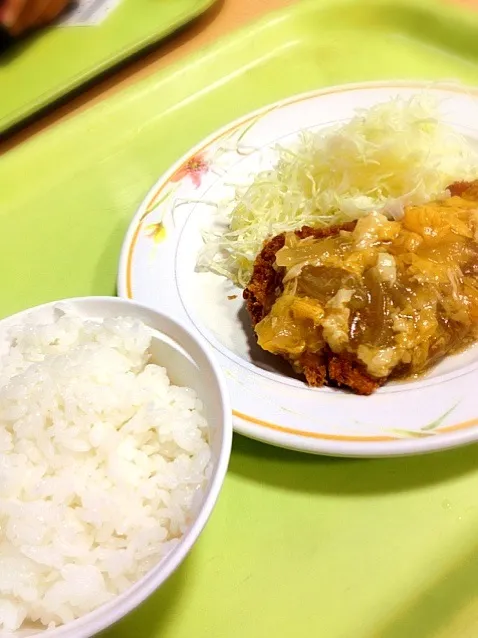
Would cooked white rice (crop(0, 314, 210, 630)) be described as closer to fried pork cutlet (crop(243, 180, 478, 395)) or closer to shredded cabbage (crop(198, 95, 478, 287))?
fried pork cutlet (crop(243, 180, 478, 395))

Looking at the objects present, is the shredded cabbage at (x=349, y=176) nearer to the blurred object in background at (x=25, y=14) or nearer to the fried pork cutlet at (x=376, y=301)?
the fried pork cutlet at (x=376, y=301)

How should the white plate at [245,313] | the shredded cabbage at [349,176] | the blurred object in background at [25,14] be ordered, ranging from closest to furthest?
the white plate at [245,313], the shredded cabbage at [349,176], the blurred object in background at [25,14]

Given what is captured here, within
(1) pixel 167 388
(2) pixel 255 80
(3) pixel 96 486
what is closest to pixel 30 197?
(2) pixel 255 80

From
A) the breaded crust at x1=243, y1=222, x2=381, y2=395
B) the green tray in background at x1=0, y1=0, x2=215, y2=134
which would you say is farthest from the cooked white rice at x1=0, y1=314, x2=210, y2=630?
the green tray in background at x1=0, y1=0, x2=215, y2=134

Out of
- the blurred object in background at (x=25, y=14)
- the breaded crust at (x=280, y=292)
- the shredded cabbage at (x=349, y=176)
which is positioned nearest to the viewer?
the breaded crust at (x=280, y=292)

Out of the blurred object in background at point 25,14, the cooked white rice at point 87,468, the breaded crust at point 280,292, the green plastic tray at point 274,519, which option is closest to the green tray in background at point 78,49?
the blurred object in background at point 25,14

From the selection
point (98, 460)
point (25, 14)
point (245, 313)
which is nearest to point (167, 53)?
point (25, 14)

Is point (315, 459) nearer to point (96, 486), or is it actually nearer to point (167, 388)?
point (167, 388)

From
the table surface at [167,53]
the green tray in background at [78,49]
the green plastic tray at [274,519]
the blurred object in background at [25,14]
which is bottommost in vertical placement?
the green plastic tray at [274,519]
